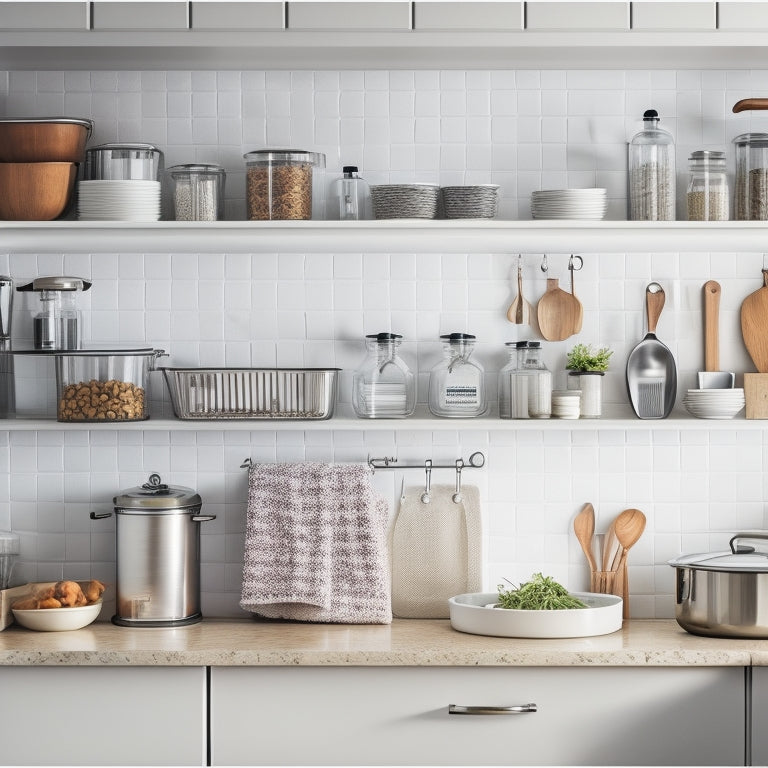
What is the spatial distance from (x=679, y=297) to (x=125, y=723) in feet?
6.05

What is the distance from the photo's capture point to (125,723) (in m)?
2.33

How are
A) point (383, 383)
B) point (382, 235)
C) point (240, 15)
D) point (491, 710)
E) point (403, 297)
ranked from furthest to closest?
point (403, 297) → point (383, 383) → point (382, 235) → point (240, 15) → point (491, 710)

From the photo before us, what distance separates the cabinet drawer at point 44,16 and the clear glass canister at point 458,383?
124 centimetres

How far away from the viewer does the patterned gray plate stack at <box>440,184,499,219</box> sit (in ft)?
8.73

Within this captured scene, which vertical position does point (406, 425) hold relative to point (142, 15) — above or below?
below

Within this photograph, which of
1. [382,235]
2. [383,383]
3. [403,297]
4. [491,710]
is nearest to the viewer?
[491,710]

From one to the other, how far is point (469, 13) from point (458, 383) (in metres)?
0.95

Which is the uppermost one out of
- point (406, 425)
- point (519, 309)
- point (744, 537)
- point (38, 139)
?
point (38, 139)

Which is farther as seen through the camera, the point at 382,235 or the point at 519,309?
the point at 519,309

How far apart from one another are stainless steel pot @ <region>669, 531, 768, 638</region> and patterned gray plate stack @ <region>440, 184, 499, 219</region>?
3.38ft

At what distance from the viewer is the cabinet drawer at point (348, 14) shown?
2.54 metres

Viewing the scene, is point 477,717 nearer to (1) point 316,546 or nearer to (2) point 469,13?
(1) point 316,546

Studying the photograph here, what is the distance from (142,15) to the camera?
2555 millimetres

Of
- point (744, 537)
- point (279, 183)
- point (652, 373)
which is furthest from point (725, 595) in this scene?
point (279, 183)
